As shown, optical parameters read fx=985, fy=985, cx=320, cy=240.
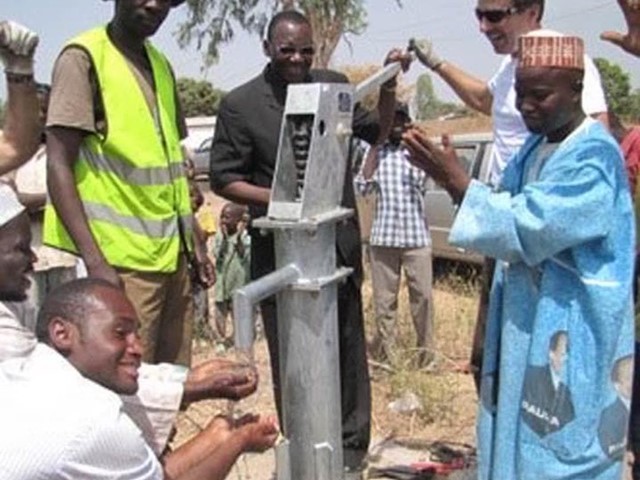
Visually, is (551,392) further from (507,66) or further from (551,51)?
(507,66)

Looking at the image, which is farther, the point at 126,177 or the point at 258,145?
the point at 258,145

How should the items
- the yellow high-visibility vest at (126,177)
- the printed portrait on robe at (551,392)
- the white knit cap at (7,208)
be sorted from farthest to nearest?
the yellow high-visibility vest at (126,177) < the printed portrait on robe at (551,392) < the white knit cap at (7,208)

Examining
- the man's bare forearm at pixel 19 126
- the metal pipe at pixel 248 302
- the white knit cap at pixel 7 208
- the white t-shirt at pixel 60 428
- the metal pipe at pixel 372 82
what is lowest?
the white t-shirt at pixel 60 428

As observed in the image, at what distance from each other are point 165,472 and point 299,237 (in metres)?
0.64

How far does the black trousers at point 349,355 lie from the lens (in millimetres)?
3391

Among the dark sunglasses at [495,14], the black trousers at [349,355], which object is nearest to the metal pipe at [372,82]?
the dark sunglasses at [495,14]

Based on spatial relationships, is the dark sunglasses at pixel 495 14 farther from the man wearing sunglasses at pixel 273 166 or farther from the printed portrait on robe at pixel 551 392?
the printed portrait on robe at pixel 551 392

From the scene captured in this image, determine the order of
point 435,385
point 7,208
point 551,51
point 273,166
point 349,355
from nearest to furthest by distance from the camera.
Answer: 1. point 7,208
2. point 551,51
3. point 273,166
4. point 349,355
5. point 435,385

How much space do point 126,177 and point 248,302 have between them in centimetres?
119

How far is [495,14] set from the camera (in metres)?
3.06

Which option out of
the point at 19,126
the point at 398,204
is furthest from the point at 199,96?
the point at 19,126

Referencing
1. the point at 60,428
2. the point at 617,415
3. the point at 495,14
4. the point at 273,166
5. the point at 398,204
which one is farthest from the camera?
the point at 398,204

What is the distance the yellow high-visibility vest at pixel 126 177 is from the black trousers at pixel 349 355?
469mm

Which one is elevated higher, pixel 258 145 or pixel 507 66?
pixel 507 66
